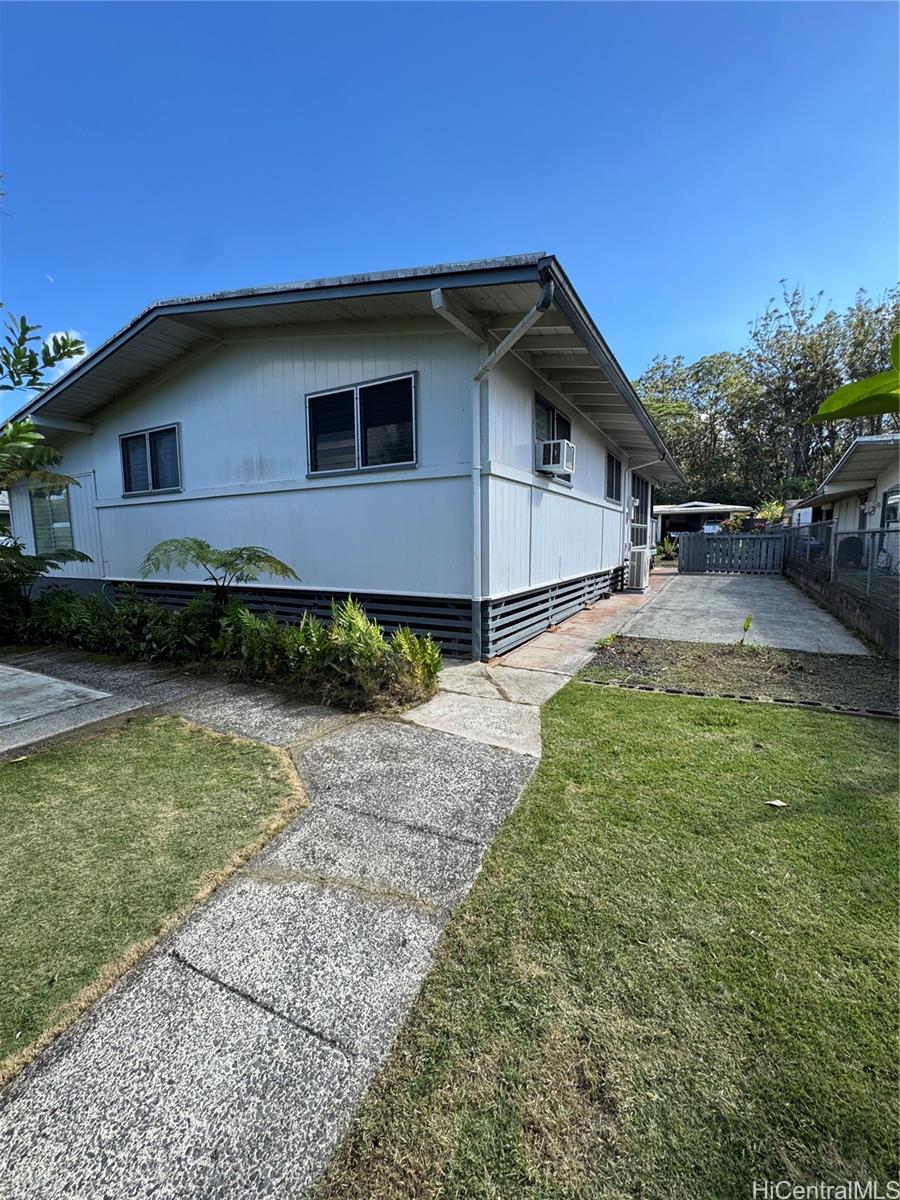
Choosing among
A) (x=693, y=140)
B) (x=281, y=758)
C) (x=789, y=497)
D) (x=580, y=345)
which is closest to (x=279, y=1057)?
(x=281, y=758)

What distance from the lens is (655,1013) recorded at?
1.56 metres

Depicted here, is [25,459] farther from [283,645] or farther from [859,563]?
[859,563]

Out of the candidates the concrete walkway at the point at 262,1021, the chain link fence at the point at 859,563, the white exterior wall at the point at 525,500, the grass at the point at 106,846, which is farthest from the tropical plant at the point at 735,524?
the grass at the point at 106,846

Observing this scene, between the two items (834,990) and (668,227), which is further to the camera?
(668,227)

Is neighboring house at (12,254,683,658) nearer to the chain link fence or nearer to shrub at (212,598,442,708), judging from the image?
shrub at (212,598,442,708)

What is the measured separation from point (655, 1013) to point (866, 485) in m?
18.6

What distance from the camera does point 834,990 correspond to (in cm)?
162

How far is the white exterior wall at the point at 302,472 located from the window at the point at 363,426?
0.13 meters

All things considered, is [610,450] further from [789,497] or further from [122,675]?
[789,497]

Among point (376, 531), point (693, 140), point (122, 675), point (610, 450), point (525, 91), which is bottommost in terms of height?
point (122, 675)

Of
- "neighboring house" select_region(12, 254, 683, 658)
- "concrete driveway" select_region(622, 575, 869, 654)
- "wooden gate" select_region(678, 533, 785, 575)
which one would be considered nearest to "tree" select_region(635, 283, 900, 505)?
"wooden gate" select_region(678, 533, 785, 575)

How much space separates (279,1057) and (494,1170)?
2.14ft

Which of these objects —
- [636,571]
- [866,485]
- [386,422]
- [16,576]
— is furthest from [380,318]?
[866,485]

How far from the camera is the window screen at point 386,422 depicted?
580 cm
